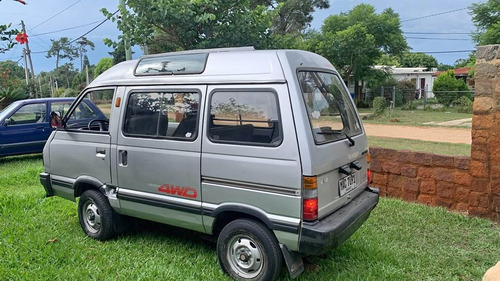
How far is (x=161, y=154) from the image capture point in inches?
144

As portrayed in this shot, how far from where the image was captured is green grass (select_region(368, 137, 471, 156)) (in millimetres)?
9243

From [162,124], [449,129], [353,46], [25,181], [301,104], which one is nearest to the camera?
[301,104]

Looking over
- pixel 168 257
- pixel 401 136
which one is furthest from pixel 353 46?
pixel 168 257

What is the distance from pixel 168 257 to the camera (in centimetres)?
396

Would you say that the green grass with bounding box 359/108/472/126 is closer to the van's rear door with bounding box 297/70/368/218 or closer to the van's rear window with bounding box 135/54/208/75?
the van's rear door with bounding box 297/70/368/218

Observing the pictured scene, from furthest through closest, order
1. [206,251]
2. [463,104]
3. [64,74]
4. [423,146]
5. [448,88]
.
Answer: [64,74] < [448,88] < [463,104] < [423,146] < [206,251]

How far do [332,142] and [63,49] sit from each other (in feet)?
233

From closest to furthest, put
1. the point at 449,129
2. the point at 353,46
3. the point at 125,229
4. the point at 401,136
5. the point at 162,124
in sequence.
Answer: the point at 162,124
the point at 125,229
the point at 401,136
the point at 449,129
the point at 353,46

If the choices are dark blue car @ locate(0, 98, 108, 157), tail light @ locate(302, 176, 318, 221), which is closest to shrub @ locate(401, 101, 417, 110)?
dark blue car @ locate(0, 98, 108, 157)

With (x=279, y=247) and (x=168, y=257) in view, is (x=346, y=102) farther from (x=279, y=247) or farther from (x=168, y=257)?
(x=168, y=257)

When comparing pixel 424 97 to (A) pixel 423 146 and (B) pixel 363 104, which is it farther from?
(A) pixel 423 146

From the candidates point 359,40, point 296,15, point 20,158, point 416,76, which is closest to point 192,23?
point 20,158

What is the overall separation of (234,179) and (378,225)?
2.31m

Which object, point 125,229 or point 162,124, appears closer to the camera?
point 162,124
